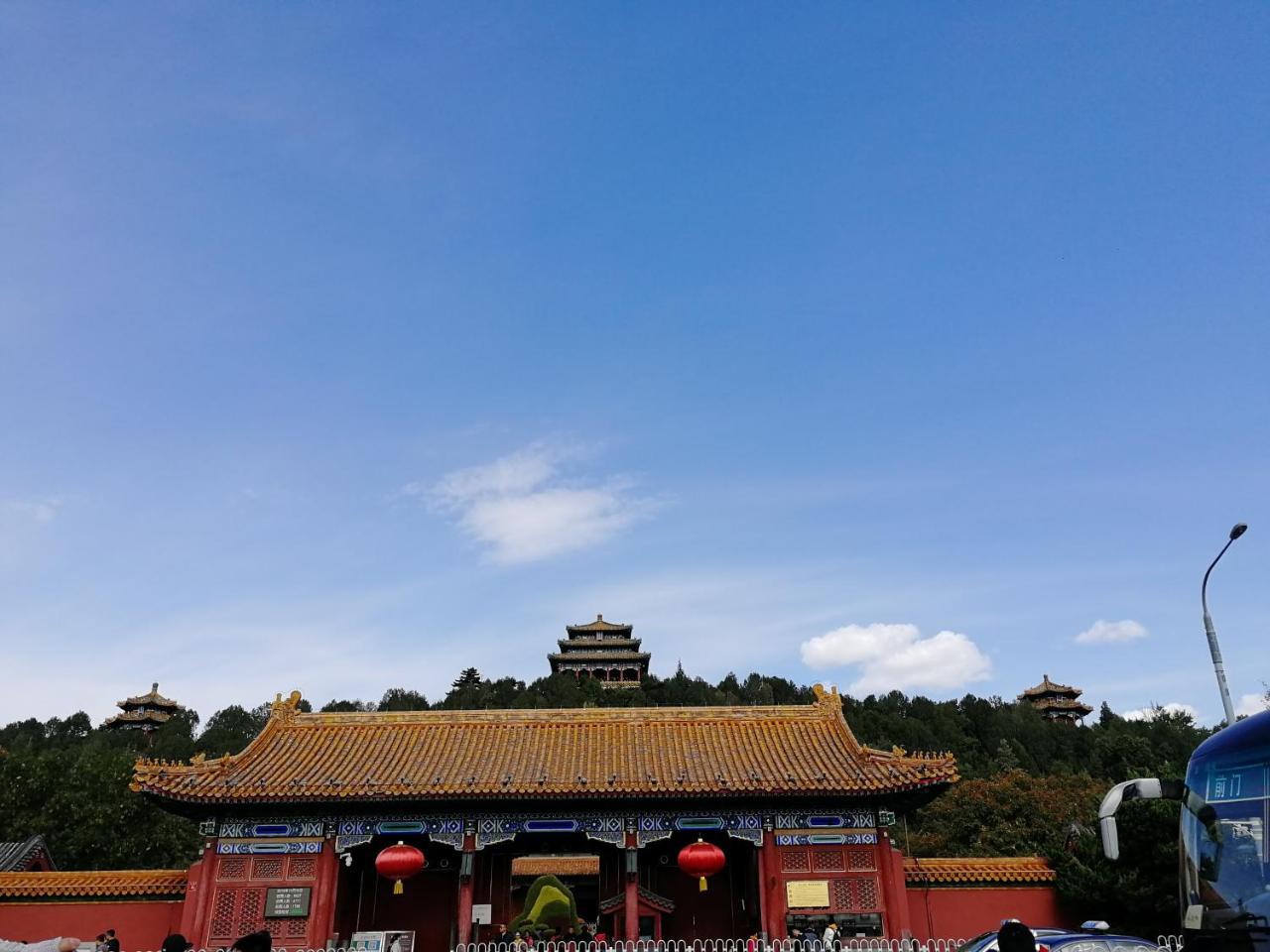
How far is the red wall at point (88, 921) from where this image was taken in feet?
58.7

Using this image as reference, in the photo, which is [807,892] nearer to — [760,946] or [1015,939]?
[760,946]

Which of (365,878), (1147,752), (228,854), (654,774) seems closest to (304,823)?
(228,854)

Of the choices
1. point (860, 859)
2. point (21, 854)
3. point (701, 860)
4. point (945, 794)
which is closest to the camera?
point (701, 860)

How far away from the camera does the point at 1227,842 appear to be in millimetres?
5949

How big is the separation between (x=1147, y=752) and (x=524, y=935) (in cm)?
4597

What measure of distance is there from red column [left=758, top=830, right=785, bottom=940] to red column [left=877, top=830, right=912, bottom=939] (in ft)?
6.68

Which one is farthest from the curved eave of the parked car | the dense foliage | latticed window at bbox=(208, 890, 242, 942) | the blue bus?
the blue bus

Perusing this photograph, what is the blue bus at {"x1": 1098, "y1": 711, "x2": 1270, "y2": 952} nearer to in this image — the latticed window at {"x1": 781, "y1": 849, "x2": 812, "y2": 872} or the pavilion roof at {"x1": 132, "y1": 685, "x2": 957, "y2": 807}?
the pavilion roof at {"x1": 132, "y1": 685, "x2": 957, "y2": 807}

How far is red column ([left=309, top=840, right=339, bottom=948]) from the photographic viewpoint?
1742 cm

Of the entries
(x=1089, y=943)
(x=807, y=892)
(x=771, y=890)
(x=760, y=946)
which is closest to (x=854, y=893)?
(x=807, y=892)

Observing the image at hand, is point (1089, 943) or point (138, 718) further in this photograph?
point (138, 718)

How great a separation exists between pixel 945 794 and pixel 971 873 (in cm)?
2506

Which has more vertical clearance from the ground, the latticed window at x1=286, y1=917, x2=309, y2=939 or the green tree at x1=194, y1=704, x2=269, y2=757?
the green tree at x1=194, y1=704, x2=269, y2=757

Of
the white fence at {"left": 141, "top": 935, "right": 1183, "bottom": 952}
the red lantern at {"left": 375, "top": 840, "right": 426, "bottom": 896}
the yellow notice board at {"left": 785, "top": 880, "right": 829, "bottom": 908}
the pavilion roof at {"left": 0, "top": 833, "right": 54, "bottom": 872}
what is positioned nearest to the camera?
the white fence at {"left": 141, "top": 935, "right": 1183, "bottom": 952}
